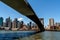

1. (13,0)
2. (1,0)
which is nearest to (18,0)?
(13,0)

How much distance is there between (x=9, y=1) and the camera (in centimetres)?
2178

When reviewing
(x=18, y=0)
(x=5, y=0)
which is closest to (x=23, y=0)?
(x=18, y=0)

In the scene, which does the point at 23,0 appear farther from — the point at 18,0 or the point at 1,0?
the point at 1,0

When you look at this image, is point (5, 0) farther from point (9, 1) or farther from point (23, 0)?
point (23, 0)

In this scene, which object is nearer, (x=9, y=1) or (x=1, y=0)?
(x=1, y=0)

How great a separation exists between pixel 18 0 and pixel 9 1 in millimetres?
1205

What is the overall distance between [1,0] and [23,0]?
2842mm

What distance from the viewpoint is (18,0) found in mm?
21562

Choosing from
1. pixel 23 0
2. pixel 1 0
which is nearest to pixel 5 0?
pixel 1 0

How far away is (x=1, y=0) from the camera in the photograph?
20.4 metres

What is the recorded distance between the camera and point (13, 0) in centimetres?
2158

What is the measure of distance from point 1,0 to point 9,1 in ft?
5.35

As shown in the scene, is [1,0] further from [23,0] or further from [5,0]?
[23,0]
